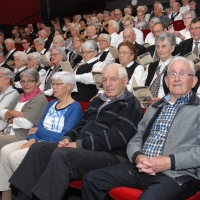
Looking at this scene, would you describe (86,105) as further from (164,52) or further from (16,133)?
(164,52)

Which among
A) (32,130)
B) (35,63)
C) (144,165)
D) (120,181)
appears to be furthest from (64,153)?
(35,63)

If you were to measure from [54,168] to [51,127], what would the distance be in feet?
2.31

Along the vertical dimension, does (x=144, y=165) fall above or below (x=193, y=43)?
below

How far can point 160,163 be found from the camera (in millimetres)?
1983

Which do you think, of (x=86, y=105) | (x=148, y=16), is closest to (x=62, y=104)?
(x=86, y=105)

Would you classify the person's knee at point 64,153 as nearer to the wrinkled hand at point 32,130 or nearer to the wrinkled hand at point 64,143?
the wrinkled hand at point 64,143

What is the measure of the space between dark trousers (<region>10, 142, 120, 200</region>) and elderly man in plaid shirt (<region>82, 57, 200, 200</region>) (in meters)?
0.14

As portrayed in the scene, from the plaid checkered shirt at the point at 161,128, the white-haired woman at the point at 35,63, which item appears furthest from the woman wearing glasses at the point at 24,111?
the white-haired woman at the point at 35,63

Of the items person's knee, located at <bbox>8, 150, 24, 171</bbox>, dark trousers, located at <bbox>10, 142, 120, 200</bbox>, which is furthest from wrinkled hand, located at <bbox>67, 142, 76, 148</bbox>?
person's knee, located at <bbox>8, 150, 24, 171</bbox>

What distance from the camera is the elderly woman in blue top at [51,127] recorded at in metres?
2.79

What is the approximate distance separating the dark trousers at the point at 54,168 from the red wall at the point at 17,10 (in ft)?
35.0

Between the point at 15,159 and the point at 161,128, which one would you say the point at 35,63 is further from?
the point at 161,128

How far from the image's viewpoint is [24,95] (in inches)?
135

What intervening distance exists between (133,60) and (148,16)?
15.0 feet
